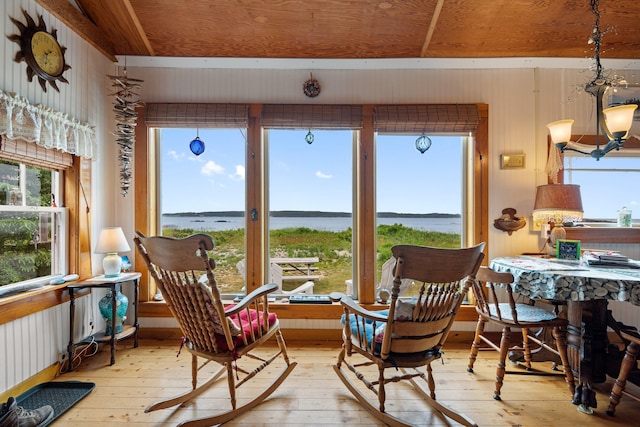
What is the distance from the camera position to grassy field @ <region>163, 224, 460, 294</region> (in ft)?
9.96

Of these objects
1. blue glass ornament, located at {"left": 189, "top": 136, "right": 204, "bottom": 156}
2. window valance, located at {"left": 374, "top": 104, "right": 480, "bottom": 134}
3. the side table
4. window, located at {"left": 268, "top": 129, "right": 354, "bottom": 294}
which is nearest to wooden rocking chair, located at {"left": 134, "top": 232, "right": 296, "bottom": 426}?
the side table

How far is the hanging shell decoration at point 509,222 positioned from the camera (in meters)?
2.83

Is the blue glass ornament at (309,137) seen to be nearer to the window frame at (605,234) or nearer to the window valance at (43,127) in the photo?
the window valance at (43,127)

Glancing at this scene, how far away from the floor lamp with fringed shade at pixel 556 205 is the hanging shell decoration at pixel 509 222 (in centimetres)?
14

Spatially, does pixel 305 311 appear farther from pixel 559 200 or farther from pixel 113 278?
pixel 559 200

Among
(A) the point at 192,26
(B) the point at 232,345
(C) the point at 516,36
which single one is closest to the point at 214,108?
(A) the point at 192,26

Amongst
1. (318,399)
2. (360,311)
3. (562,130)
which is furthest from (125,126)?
(562,130)

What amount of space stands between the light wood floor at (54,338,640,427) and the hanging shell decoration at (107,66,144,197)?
5.10 feet

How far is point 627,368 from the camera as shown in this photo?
5.55ft

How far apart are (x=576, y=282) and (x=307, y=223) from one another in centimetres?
208

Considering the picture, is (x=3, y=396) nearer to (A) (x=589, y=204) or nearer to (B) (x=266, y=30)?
(B) (x=266, y=30)

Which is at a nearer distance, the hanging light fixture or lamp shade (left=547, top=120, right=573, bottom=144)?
lamp shade (left=547, top=120, right=573, bottom=144)

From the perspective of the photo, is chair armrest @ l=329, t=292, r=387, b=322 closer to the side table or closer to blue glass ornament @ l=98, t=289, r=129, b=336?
the side table

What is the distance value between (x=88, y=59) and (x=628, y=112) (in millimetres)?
3995
